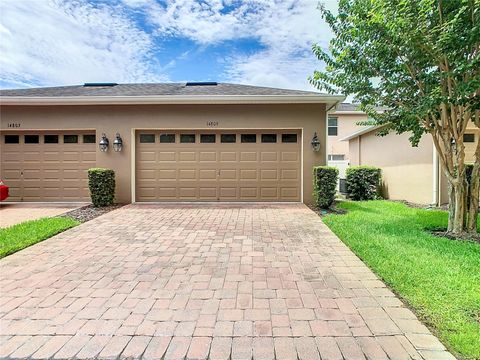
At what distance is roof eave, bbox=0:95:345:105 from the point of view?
29.4 ft

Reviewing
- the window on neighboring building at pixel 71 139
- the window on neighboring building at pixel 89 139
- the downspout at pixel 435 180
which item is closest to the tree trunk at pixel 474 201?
the downspout at pixel 435 180

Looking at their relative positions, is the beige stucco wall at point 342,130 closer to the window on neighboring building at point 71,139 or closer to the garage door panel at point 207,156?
the garage door panel at point 207,156

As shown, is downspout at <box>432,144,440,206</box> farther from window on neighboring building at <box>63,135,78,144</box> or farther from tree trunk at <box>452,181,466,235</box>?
window on neighboring building at <box>63,135,78,144</box>

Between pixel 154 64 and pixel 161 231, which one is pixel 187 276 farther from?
pixel 154 64

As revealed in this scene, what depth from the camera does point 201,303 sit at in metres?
2.86

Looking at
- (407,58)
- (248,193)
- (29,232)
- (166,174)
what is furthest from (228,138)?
(29,232)

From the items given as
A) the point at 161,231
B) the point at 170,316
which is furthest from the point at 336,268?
the point at 161,231

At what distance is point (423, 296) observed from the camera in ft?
9.55

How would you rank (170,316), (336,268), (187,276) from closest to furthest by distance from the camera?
1. (170,316)
2. (187,276)
3. (336,268)

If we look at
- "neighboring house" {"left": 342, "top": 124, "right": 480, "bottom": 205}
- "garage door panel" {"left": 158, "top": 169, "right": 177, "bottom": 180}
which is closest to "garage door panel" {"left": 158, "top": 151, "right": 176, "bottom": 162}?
"garage door panel" {"left": 158, "top": 169, "right": 177, "bottom": 180}

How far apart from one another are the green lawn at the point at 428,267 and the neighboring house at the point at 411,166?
2.82 meters

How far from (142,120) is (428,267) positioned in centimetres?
873

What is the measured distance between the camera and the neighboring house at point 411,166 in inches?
363

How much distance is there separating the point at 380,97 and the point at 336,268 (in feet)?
13.4
